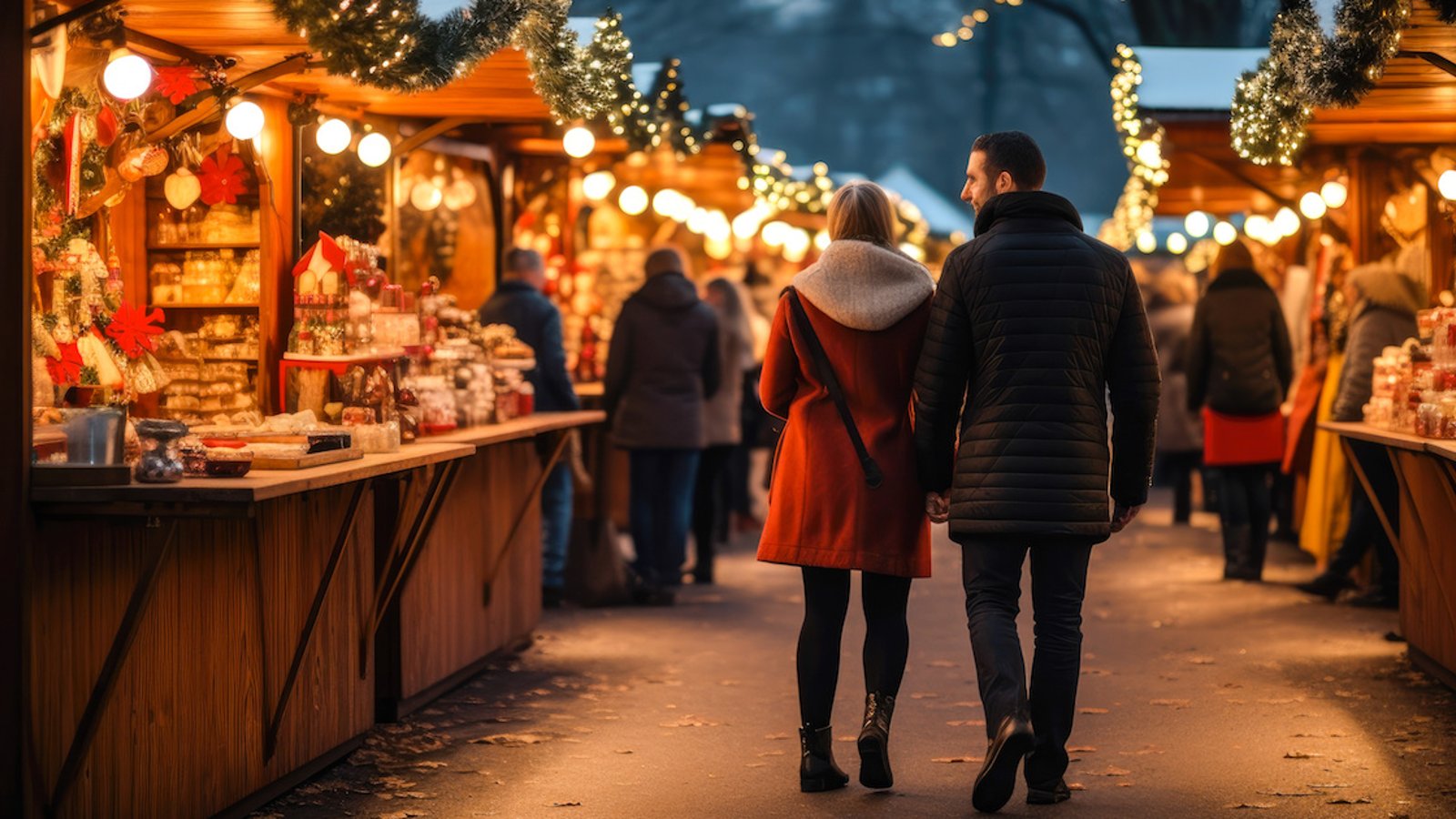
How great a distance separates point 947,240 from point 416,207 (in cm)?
1633

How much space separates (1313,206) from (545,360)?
577 cm

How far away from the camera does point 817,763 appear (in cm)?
645

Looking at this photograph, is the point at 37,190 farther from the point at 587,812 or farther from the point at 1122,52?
the point at 1122,52

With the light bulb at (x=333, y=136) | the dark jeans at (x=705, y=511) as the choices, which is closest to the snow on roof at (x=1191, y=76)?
the dark jeans at (x=705, y=511)

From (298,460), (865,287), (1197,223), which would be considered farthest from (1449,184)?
(1197,223)

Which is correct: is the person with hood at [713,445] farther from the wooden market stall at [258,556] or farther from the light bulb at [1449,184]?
the light bulb at [1449,184]

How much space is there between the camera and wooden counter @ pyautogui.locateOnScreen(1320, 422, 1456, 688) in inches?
316

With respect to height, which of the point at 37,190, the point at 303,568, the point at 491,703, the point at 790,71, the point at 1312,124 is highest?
the point at 790,71

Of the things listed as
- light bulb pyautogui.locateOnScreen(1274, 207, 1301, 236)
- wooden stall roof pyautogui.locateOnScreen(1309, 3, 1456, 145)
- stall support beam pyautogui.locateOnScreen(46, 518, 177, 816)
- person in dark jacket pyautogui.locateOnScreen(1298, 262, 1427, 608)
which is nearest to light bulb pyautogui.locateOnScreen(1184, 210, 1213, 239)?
light bulb pyautogui.locateOnScreen(1274, 207, 1301, 236)

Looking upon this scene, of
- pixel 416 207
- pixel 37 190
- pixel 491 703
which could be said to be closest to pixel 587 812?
pixel 491 703

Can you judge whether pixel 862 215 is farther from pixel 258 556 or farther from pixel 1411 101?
pixel 1411 101

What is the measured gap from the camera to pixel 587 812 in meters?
6.19

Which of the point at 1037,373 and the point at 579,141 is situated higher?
the point at 579,141

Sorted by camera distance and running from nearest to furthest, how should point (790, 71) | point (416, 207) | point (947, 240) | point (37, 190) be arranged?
point (37, 190)
point (416, 207)
point (947, 240)
point (790, 71)
